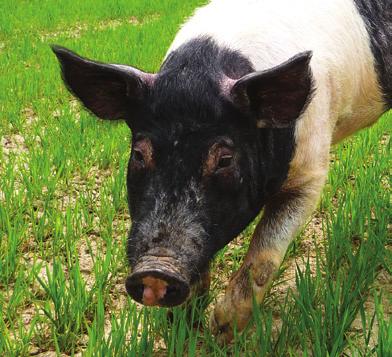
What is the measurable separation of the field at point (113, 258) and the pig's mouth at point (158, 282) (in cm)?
26

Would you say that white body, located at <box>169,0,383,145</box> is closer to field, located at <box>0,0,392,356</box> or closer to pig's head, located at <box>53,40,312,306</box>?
pig's head, located at <box>53,40,312,306</box>

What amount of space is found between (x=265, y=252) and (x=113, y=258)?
2.36ft

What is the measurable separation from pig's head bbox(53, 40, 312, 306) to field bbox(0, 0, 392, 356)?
33 centimetres

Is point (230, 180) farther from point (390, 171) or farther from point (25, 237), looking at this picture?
point (390, 171)

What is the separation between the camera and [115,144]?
4.28 meters

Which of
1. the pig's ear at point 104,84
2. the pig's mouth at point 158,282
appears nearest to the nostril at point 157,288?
the pig's mouth at point 158,282

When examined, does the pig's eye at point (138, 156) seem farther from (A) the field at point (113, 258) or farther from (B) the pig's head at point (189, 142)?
(A) the field at point (113, 258)

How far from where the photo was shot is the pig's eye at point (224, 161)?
78.0 inches

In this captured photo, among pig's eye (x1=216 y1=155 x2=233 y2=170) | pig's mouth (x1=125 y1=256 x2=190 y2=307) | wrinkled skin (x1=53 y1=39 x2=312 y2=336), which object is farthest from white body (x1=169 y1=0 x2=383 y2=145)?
pig's mouth (x1=125 y1=256 x2=190 y2=307)

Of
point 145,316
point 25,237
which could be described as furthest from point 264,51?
point 25,237

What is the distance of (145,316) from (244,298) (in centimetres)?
35

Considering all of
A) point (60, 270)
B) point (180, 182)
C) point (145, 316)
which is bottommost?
point (145, 316)

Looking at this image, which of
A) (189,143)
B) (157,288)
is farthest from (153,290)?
(189,143)

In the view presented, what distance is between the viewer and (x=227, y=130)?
202 cm
